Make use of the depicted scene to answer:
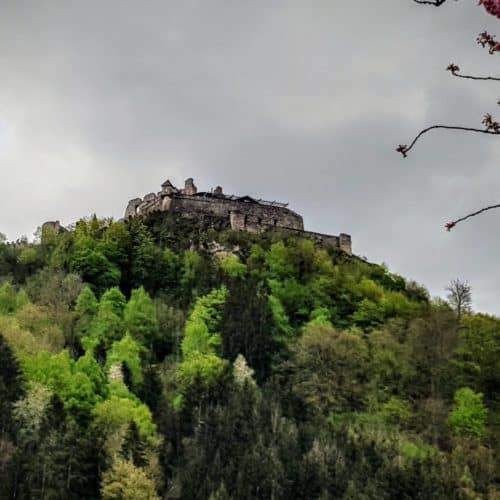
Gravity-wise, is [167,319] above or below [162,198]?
below

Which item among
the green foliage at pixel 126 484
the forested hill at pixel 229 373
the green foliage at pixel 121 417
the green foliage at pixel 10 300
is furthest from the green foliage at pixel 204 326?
the green foliage at pixel 126 484

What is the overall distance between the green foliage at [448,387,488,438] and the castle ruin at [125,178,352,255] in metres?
35.7

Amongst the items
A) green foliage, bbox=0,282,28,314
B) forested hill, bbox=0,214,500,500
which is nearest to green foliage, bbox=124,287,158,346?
forested hill, bbox=0,214,500,500

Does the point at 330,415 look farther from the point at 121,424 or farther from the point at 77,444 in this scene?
the point at 77,444

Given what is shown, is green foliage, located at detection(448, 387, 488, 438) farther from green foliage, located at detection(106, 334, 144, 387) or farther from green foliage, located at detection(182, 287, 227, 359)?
green foliage, located at detection(106, 334, 144, 387)

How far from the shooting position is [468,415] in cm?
6956

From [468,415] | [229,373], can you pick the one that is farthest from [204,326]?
[468,415]

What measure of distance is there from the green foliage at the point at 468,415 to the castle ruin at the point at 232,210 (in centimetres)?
3569

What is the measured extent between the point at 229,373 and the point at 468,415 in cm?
1825

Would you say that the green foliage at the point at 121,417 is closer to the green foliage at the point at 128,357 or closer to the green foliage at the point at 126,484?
the green foliage at the point at 128,357

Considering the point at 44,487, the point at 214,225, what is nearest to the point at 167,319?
the point at 214,225

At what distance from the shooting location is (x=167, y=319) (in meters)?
86.1

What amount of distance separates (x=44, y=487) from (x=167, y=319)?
3481cm

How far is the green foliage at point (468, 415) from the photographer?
68625 millimetres
